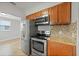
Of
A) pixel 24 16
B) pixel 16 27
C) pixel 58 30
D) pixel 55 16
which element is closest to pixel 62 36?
pixel 58 30

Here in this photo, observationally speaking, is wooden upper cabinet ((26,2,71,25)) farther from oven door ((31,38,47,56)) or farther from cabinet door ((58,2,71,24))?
oven door ((31,38,47,56))

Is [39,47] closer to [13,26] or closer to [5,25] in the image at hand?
[5,25]

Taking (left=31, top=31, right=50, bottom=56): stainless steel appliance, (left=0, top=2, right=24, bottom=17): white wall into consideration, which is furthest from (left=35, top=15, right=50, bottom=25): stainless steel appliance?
(left=0, top=2, right=24, bottom=17): white wall

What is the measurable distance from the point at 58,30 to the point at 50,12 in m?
0.65

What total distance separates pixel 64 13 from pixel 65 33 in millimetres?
658

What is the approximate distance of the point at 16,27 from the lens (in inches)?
506

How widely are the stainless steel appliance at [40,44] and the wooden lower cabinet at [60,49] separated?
22cm

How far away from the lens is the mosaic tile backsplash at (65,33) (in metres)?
3.27

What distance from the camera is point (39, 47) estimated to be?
4316mm

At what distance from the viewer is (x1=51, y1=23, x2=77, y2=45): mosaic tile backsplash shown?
3.27 m

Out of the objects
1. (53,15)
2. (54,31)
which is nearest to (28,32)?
(54,31)

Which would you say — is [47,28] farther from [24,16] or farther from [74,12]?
[24,16]

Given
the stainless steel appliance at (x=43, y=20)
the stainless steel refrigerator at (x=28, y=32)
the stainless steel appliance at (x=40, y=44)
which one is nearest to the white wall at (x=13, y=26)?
the stainless steel refrigerator at (x=28, y=32)

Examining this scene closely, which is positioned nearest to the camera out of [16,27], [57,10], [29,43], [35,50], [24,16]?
[57,10]
